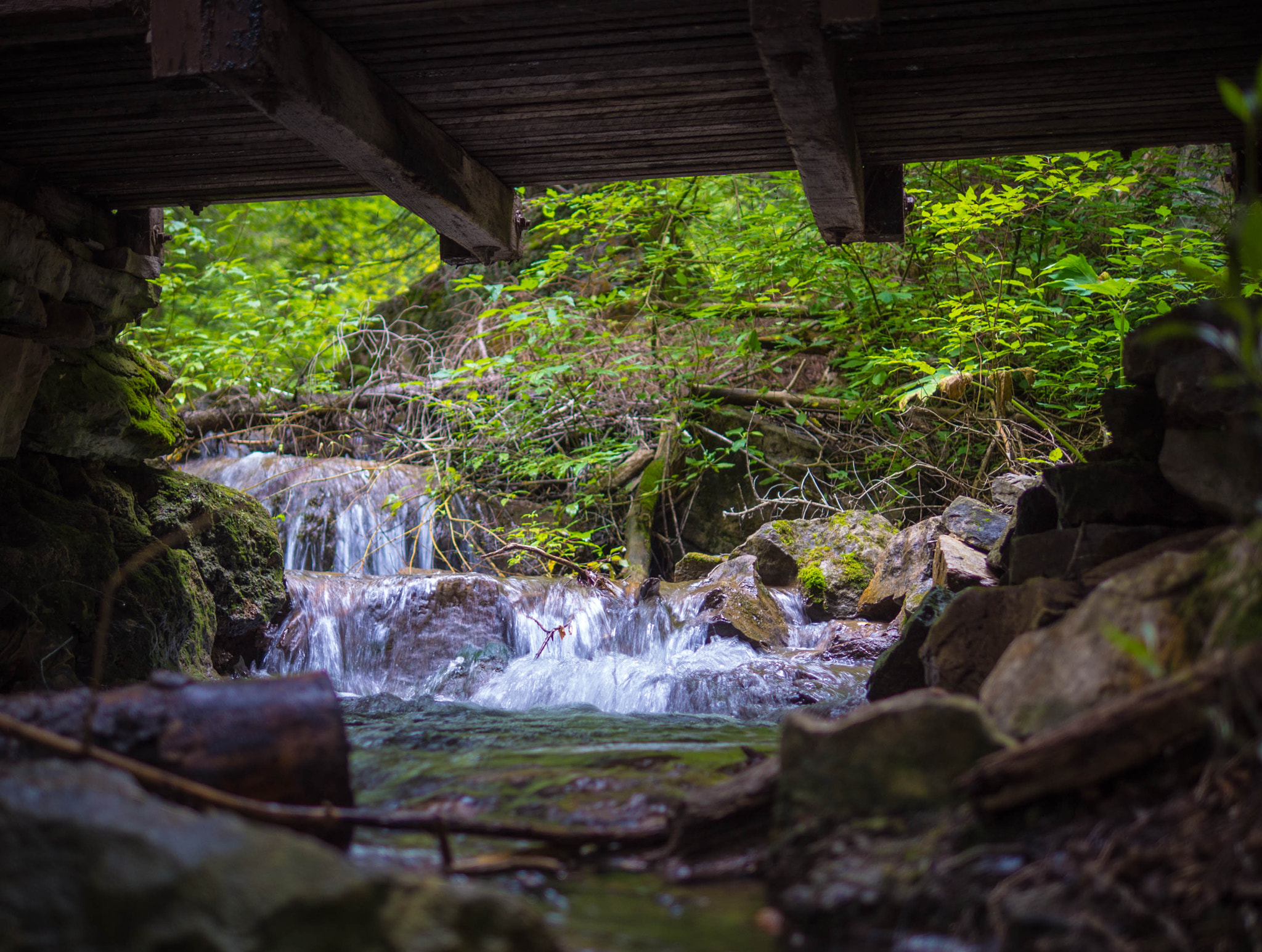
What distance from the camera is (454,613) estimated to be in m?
6.57

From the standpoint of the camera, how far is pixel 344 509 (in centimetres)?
841

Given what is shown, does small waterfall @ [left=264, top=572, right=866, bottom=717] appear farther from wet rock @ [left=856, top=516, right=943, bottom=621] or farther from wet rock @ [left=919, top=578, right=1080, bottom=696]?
wet rock @ [left=919, top=578, right=1080, bottom=696]

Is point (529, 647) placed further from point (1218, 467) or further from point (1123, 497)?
point (1218, 467)

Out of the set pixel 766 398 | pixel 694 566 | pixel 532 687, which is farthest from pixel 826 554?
pixel 532 687

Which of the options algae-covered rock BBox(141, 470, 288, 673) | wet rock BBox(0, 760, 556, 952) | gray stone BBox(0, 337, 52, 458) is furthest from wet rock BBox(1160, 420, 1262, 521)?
algae-covered rock BBox(141, 470, 288, 673)

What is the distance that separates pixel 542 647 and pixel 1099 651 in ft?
15.3

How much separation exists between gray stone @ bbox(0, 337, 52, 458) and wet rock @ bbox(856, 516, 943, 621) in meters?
5.37

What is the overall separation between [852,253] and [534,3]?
17.5 ft

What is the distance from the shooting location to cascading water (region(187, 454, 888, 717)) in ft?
17.4

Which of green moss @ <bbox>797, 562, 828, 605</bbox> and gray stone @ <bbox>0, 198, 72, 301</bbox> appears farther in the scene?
green moss @ <bbox>797, 562, 828, 605</bbox>

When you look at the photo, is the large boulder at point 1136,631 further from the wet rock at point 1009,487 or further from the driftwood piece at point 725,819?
the wet rock at point 1009,487

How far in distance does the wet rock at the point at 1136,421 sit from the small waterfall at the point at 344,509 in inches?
230

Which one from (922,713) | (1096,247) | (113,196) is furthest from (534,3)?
(1096,247)

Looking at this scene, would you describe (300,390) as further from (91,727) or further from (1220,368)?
(1220,368)
